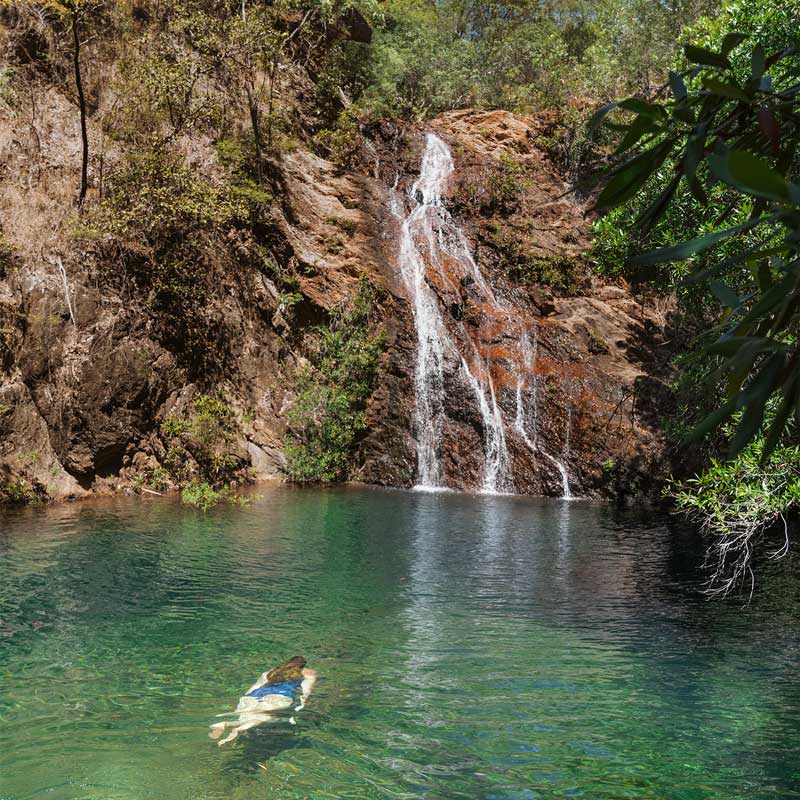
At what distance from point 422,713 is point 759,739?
2364 millimetres

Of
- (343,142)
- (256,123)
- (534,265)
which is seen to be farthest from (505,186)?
(256,123)

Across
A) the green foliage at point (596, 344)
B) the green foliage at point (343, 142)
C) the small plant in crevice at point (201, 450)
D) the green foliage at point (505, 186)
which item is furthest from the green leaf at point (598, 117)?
the green foliage at point (343, 142)

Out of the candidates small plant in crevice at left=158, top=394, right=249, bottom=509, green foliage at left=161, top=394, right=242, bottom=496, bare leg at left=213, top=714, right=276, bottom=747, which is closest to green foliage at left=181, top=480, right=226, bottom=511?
small plant in crevice at left=158, top=394, right=249, bottom=509

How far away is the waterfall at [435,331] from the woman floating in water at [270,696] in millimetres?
13155

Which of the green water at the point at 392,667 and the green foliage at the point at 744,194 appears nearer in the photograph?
the green foliage at the point at 744,194

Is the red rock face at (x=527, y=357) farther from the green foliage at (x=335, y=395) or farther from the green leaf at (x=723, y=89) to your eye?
the green leaf at (x=723, y=89)

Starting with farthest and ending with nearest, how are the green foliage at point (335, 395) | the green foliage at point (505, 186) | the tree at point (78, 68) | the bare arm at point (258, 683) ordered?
the green foliage at point (505, 186)
the green foliage at point (335, 395)
the tree at point (78, 68)
the bare arm at point (258, 683)

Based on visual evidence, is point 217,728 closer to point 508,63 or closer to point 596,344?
point 596,344

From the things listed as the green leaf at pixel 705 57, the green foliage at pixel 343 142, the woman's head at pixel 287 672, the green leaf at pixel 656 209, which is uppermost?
the green foliage at pixel 343 142

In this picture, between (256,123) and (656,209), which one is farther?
(256,123)

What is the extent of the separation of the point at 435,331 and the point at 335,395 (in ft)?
10.2

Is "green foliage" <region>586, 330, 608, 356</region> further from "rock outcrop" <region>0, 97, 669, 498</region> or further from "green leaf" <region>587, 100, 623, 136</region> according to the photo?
"green leaf" <region>587, 100, 623, 136</region>

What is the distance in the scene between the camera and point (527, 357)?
20.0 metres

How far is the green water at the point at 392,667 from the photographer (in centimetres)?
497
